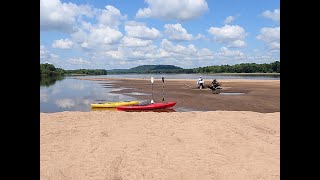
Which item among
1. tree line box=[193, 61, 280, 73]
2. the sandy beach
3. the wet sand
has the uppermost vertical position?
tree line box=[193, 61, 280, 73]

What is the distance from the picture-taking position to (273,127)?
1196 centimetres

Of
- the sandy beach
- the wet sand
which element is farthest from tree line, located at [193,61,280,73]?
the sandy beach

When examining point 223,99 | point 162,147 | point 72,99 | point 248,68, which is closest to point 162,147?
point 162,147

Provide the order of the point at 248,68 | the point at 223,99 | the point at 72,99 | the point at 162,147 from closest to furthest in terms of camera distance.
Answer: the point at 162,147, the point at 223,99, the point at 72,99, the point at 248,68

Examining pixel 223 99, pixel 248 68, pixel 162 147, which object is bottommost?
pixel 162 147

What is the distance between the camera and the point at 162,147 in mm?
9375

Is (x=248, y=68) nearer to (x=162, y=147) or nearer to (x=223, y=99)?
(x=223, y=99)

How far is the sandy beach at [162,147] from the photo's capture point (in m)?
7.54

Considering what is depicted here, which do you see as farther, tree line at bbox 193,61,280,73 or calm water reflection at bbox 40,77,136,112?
tree line at bbox 193,61,280,73

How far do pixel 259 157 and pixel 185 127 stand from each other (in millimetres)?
3733

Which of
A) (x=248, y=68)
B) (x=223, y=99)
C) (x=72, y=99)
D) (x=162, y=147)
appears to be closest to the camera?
(x=162, y=147)

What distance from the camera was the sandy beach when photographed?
754cm

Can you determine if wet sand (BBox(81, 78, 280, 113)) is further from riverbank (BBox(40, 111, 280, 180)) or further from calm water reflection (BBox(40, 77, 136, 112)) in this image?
riverbank (BBox(40, 111, 280, 180))

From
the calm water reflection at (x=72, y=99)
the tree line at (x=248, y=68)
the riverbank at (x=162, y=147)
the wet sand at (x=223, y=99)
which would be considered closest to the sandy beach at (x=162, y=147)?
the riverbank at (x=162, y=147)
